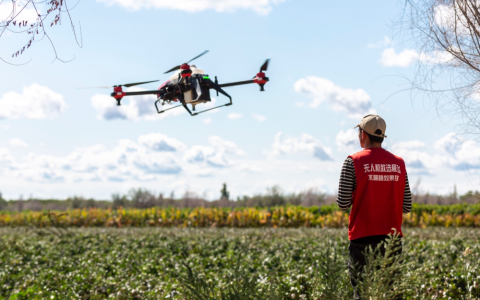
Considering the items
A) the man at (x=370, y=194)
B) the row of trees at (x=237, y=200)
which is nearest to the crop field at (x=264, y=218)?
the row of trees at (x=237, y=200)

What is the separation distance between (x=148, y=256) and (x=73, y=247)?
2.30 meters

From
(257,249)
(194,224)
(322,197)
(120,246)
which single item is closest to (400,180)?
(257,249)

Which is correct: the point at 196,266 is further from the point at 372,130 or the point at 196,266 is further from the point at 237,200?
the point at 237,200

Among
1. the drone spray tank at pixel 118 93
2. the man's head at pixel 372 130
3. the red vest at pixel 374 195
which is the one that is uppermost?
the drone spray tank at pixel 118 93

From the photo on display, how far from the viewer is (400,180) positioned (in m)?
3.36

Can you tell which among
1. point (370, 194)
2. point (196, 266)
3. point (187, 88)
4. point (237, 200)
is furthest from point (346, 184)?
point (237, 200)

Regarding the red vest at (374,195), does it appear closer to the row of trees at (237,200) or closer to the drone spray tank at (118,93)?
the drone spray tank at (118,93)

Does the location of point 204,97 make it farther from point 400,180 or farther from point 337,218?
point 337,218

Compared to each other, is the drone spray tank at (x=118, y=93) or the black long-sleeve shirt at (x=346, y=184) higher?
the drone spray tank at (x=118, y=93)

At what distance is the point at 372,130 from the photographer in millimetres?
3350

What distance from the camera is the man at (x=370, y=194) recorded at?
3.24m

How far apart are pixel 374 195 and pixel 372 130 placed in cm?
51

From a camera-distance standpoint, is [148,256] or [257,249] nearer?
[148,256]

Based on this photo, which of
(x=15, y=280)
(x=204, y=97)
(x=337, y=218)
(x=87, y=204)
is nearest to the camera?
(x=204, y=97)
